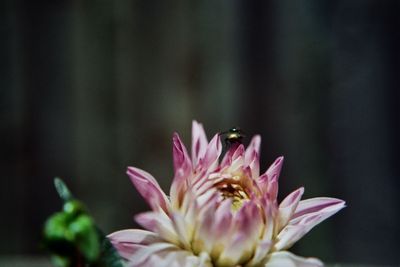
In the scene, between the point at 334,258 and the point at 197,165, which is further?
the point at 334,258

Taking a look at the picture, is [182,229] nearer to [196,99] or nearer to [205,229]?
[205,229]

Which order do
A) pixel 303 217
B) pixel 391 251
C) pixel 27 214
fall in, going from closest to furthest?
pixel 303 217 → pixel 391 251 → pixel 27 214

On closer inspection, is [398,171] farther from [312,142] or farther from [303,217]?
[303,217]

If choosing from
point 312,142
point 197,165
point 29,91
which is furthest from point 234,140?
point 29,91

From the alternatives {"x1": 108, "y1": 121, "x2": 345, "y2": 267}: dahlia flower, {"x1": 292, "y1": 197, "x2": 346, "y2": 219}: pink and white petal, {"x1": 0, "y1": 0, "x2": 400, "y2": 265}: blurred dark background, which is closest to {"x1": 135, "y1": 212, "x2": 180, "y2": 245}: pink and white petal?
{"x1": 108, "y1": 121, "x2": 345, "y2": 267}: dahlia flower

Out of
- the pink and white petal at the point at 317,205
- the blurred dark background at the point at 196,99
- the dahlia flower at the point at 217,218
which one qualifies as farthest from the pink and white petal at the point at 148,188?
the blurred dark background at the point at 196,99

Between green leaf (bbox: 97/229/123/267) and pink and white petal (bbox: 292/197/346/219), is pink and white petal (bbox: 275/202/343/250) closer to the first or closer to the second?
pink and white petal (bbox: 292/197/346/219)

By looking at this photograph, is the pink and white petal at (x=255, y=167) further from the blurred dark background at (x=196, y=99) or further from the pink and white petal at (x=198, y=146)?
the blurred dark background at (x=196, y=99)
